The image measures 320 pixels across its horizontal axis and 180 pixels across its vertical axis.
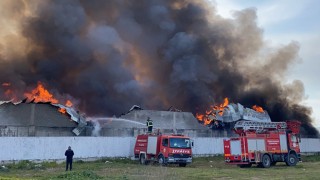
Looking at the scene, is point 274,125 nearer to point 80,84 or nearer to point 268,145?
point 268,145

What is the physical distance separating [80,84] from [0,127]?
517 inches

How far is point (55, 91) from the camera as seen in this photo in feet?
129

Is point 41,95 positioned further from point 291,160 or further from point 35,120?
point 291,160

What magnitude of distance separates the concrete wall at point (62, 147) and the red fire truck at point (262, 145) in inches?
352

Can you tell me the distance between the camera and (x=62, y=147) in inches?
1076

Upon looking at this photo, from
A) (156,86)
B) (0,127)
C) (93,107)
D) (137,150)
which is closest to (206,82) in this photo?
(156,86)

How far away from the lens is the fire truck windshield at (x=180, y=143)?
26.1 metres

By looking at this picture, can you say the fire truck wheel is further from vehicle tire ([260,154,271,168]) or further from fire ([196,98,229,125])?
fire ([196,98,229,125])

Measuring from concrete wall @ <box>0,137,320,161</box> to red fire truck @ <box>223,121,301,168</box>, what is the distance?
895 cm

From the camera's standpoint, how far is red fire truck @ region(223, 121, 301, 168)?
2466 centimetres

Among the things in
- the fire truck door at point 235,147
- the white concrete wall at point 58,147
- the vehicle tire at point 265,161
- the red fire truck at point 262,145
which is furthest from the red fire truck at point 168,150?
the vehicle tire at point 265,161

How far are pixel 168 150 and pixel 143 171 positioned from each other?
4858mm

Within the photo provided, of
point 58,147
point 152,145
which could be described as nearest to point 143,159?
point 152,145

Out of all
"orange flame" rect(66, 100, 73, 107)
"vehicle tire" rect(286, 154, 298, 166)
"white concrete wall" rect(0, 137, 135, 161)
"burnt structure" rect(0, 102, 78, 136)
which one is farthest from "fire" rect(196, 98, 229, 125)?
"vehicle tire" rect(286, 154, 298, 166)
